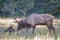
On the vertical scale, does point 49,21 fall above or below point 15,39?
below

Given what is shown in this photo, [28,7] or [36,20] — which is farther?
[28,7]

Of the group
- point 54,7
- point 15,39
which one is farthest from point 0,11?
point 15,39

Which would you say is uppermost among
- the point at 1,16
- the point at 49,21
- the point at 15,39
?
the point at 15,39

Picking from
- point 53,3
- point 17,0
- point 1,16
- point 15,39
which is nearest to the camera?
point 15,39

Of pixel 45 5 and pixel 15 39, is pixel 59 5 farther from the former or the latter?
pixel 15 39

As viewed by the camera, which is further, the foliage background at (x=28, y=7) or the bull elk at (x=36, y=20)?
the foliage background at (x=28, y=7)

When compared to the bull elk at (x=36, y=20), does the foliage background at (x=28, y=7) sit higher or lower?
lower

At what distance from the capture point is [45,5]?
34.3 metres

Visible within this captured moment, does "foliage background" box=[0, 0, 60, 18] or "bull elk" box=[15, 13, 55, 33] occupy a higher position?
"bull elk" box=[15, 13, 55, 33]

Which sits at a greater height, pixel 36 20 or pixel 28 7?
pixel 36 20

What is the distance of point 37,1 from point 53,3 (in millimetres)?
2566

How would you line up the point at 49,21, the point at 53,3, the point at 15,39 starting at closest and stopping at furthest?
the point at 15,39, the point at 49,21, the point at 53,3

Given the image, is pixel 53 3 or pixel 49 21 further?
pixel 53 3

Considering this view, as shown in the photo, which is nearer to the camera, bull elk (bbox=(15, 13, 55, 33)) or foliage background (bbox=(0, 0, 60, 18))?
bull elk (bbox=(15, 13, 55, 33))
